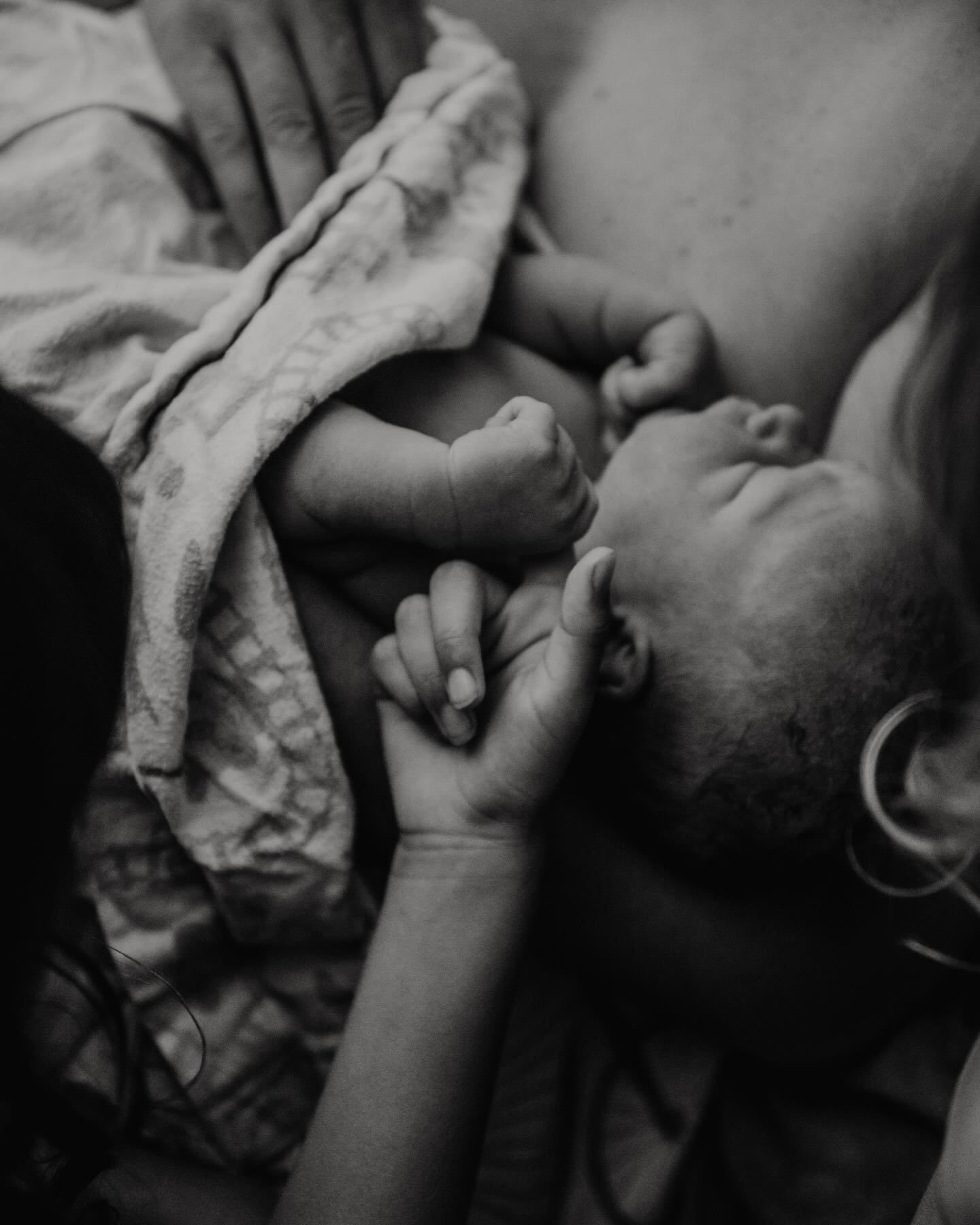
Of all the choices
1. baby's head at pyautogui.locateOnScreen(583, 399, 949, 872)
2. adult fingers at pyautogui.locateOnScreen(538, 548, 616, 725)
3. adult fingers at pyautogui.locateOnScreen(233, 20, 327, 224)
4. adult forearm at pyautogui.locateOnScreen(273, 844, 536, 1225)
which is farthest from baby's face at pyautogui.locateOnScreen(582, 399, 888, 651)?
adult fingers at pyautogui.locateOnScreen(233, 20, 327, 224)

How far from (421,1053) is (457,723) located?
234 millimetres

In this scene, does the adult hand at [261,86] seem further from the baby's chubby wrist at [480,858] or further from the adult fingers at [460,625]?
the baby's chubby wrist at [480,858]

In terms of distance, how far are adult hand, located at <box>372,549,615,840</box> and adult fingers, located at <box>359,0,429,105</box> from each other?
1.80ft

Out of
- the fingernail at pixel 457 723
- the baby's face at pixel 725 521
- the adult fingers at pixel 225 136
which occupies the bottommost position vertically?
the fingernail at pixel 457 723

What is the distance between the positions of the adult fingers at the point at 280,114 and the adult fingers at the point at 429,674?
17.6 inches

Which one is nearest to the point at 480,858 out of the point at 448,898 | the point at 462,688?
the point at 448,898

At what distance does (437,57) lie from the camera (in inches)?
39.6

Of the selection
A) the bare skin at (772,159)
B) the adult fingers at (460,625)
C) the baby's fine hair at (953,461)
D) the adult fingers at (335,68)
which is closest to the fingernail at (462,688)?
the adult fingers at (460,625)

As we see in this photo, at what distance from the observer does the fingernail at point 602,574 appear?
2.15 ft

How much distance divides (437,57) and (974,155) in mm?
515

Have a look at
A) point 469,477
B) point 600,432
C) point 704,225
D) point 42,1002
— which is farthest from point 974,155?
point 42,1002

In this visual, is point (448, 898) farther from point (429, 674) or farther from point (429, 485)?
point (429, 485)

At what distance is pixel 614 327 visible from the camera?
94 cm

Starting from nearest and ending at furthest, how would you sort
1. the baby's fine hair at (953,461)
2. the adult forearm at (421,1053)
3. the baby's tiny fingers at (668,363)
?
the baby's fine hair at (953,461) → the adult forearm at (421,1053) → the baby's tiny fingers at (668,363)
